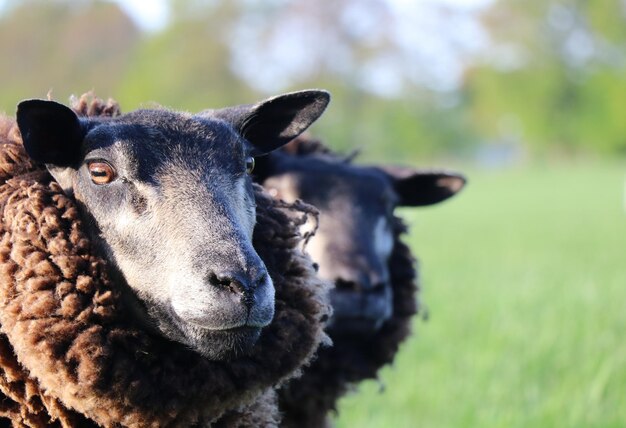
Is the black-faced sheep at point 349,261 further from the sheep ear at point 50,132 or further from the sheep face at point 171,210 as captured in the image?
the sheep ear at point 50,132

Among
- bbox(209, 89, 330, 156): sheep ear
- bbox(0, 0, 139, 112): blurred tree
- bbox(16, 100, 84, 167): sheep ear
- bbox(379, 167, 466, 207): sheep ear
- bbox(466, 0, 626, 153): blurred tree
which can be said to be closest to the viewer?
bbox(16, 100, 84, 167): sheep ear

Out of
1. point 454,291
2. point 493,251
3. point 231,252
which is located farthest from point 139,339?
→ point 493,251

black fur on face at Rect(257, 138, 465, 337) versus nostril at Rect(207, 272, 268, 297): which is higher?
nostril at Rect(207, 272, 268, 297)

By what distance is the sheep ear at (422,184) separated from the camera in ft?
20.0

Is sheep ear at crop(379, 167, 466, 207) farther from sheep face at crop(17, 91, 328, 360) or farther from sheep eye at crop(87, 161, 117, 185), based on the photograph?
sheep eye at crop(87, 161, 117, 185)

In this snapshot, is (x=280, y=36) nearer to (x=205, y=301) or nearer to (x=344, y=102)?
(x=344, y=102)

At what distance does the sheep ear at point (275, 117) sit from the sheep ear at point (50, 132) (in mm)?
646

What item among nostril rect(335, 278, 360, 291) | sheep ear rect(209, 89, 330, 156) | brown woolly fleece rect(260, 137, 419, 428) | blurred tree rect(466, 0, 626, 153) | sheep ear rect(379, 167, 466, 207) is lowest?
blurred tree rect(466, 0, 626, 153)

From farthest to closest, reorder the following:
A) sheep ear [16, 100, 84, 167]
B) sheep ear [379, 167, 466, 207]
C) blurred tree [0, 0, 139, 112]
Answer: blurred tree [0, 0, 139, 112] → sheep ear [379, 167, 466, 207] → sheep ear [16, 100, 84, 167]

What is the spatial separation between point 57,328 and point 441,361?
499cm

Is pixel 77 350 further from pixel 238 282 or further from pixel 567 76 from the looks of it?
pixel 567 76

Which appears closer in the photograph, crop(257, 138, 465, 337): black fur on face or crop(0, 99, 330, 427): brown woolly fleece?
crop(0, 99, 330, 427): brown woolly fleece

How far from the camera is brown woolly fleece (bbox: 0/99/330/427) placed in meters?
3.05

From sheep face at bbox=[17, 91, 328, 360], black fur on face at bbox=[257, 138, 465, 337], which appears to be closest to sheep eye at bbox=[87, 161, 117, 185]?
sheep face at bbox=[17, 91, 328, 360]
